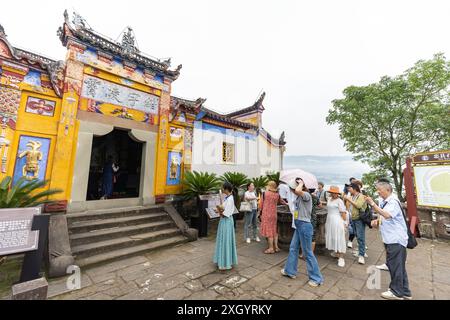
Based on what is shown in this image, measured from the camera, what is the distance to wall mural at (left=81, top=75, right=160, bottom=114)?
5930 millimetres

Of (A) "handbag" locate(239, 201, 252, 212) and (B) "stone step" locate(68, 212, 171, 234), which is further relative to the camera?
(A) "handbag" locate(239, 201, 252, 212)

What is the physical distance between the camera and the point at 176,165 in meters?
7.64

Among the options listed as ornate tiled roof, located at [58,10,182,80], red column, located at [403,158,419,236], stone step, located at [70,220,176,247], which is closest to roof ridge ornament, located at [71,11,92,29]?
ornate tiled roof, located at [58,10,182,80]

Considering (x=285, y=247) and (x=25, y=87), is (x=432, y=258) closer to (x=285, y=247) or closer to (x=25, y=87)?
(x=285, y=247)

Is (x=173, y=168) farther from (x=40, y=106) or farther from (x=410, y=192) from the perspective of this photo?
(x=410, y=192)

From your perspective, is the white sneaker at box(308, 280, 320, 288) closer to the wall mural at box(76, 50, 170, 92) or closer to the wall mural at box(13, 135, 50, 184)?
the wall mural at box(13, 135, 50, 184)

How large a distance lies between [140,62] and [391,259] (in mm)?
8730

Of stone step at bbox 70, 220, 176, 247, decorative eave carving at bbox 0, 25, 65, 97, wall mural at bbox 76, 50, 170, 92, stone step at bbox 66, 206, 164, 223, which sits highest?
wall mural at bbox 76, 50, 170, 92

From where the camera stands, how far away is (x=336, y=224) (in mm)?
4438

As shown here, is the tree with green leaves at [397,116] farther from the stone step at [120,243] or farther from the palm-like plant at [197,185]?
the stone step at [120,243]

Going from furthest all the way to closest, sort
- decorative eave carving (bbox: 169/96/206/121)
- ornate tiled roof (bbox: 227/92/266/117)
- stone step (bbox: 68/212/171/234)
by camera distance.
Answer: ornate tiled roof (bbox: 227/92/266/117), decorative eave carving (bbox: 169/96/206/121), stone step (bbox: 68/212/171/234)

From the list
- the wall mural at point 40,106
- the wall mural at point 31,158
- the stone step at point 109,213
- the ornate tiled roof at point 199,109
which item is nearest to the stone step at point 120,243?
the stone step at point 109,213

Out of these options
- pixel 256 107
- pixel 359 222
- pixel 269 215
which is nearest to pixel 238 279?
pixel 269 215

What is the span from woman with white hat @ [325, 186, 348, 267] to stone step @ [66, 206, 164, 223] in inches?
214
